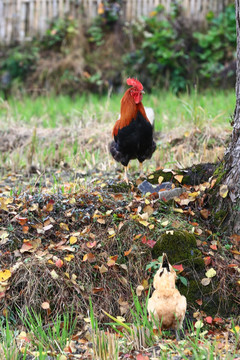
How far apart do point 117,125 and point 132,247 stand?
4.97ft

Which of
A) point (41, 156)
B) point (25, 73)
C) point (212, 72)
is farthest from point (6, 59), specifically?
point (41, 156)

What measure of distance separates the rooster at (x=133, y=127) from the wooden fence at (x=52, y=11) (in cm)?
793

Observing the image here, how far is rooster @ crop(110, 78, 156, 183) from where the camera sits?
4586 mm

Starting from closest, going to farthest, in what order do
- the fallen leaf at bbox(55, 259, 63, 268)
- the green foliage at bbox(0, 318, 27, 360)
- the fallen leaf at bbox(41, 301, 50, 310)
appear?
the green foliage at bbox(0, 318, 27, 360) < the fallen leaf at bbox(41, 301, 50, 310) < the fallen leaf at bbox(55, 259, 63, 268)

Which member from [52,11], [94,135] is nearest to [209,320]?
[94,135]

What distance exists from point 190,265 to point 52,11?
999 centimetres

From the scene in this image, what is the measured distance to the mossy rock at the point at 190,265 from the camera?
3.46 m

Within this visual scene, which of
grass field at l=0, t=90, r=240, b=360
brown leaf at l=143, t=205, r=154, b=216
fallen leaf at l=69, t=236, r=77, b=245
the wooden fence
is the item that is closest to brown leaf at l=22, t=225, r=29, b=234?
grass field at l=0, t=90, r=240, b=360

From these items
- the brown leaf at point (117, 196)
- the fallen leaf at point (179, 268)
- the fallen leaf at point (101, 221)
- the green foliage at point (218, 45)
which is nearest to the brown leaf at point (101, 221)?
the fallen leaf at point (101, 221)

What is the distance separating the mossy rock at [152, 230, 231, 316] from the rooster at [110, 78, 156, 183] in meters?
1.05

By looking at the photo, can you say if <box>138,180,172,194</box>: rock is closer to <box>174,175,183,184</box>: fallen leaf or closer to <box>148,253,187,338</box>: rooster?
<box>174,175,183,184</box>: fallen leaf

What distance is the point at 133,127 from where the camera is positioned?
183 inches

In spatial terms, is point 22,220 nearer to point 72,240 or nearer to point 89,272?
point 72,240

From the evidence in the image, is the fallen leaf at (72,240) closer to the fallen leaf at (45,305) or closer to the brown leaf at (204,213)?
the fallen leaf at (45,305)
